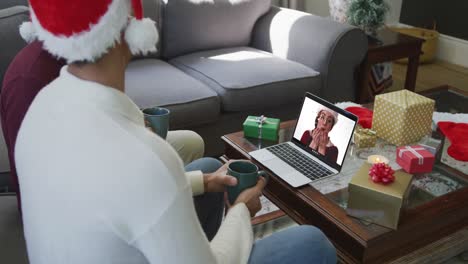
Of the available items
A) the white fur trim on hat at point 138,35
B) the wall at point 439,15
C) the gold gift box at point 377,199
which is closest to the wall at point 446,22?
the wall at point 439,15

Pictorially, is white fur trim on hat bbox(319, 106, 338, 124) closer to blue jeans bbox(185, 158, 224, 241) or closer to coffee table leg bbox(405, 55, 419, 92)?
blue jeans bbox(185, 158, 224, 241)

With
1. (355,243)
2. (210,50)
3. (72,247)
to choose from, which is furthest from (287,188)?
(210,50)

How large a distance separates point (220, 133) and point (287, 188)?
94 centimetres

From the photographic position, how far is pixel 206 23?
9.05 feet

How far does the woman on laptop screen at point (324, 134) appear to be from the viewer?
4.99ft

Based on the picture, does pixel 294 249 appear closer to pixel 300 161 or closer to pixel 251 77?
pixel 300 161

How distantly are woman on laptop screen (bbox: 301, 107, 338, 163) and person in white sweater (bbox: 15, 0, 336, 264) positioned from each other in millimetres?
815

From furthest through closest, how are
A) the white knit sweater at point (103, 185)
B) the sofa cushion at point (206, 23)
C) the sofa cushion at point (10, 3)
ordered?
the sofa cushion at point (206, 23) → the sofa cushion at point (10, 3) → the white knit sweater at point (103, 185)

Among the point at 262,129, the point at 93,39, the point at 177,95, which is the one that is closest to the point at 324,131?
the point at 262,129

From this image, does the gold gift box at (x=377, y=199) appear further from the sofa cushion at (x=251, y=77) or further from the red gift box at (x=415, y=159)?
the sofa cushion at (x=251, y=77)

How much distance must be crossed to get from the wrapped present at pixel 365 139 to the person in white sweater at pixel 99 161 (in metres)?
0.98

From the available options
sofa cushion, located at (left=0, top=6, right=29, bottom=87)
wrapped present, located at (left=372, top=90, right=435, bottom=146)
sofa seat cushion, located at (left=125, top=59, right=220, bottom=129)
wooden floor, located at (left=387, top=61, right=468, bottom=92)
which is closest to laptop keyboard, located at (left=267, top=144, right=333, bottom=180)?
wrapped present, located at (left=372, top=90, right=435, bottom=146)

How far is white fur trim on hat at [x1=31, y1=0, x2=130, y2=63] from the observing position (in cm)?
74

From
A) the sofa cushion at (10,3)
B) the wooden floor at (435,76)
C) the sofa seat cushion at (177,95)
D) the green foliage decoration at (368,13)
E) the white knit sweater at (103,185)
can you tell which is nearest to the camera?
the white knit sweater at (103,185)
